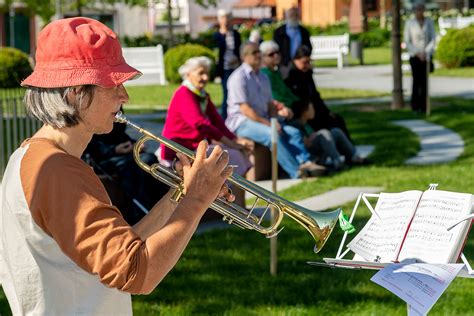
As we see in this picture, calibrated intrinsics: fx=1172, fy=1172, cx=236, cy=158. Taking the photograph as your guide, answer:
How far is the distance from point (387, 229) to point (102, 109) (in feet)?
4.48

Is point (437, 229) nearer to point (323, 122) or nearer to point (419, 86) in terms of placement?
point (323, 122)

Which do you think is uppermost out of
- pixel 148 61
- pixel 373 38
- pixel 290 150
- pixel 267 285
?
pixel 373 38

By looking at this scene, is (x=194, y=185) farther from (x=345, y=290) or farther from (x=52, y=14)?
(x=52, y=14)

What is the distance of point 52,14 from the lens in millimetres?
36969

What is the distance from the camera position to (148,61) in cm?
3086

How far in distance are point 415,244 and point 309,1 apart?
64.5 metres

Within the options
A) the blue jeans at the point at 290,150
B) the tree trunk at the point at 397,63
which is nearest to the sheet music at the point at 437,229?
the blue jeans at the point at 290,150

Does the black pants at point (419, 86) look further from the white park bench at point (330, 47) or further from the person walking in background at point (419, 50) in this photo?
the white park bench at point (330, 47)

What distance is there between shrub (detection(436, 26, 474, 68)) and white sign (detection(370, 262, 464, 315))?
26127mm

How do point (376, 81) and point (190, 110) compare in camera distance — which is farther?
point (376, 81)

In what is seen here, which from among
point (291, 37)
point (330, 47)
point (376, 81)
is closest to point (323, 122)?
point (291, 37)

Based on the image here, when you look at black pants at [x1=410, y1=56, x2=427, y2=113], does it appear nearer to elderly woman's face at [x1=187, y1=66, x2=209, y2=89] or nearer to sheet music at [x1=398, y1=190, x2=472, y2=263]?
elderly woman's face at [x1=187, y1=66, x2=209, y2=89]

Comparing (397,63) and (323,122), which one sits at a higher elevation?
(397,63)

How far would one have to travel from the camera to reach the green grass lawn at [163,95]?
21.6 m
